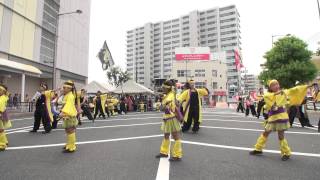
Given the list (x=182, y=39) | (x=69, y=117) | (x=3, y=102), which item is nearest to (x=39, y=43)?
(x=3, y=102)

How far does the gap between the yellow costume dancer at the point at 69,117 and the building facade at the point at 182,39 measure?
95.0m

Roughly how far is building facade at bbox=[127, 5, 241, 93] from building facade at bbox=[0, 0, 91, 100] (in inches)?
2404

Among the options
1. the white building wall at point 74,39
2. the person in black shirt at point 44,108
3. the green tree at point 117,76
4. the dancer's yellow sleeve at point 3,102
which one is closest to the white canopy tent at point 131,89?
the white building wall at point 74,39

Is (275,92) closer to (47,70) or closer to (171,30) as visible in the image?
(47,70)

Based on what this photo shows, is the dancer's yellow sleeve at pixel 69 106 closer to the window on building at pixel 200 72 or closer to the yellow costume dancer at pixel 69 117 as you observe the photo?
the yellow costume dancer at pixel 69 117

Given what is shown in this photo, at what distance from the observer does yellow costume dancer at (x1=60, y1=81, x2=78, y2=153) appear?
21.2ft

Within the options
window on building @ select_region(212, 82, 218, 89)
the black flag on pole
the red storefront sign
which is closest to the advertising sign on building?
window on building @ select_region(212, 82, 218, 89)

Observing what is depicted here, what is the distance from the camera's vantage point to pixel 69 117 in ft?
21.7

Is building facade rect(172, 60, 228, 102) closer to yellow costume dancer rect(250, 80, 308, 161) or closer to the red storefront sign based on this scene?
the red storefront sign

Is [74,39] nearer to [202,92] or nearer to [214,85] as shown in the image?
[202,92]

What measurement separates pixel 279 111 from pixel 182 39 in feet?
385

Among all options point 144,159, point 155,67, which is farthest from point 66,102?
point 155,67

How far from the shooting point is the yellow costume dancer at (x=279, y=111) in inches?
230

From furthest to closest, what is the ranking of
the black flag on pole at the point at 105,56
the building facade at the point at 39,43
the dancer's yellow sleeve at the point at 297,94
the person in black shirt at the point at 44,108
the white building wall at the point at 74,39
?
1. the white building wall at the point at 74,39
2. the black flag on pole at the point at 105,56
3. the building facade at the point at 39,43
4. the person in black shirt at the point at 44,108
5. the dancer's yellow sleeve at the point at 297,94
